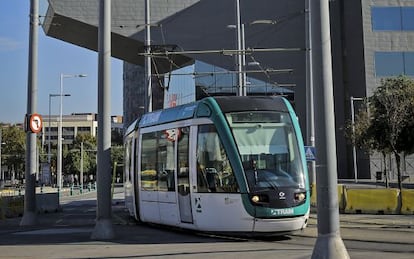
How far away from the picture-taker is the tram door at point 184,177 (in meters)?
13.8

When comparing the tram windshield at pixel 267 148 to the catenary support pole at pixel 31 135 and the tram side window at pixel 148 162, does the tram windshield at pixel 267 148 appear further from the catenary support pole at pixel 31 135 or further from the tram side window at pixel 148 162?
the catenary support pole at pixel 31 135

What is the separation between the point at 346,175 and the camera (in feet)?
214

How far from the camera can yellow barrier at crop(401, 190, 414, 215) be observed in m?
20.5

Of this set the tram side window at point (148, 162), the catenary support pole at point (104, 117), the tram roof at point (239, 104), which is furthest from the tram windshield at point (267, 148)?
the tram side window at point (148, 162)

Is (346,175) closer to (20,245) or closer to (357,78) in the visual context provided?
(357,78)

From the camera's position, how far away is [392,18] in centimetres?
6269

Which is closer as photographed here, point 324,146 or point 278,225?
point 324,146

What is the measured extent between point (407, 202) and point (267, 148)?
1018 cm

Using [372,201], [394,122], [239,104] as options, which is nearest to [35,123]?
[239,104]

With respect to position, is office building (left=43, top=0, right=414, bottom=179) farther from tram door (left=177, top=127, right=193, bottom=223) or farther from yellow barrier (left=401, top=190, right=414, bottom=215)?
tram door (left=177, top=127, right=193, bottom=223)

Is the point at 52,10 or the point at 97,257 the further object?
the point at 52,10

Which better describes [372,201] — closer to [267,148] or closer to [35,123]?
[267,148]

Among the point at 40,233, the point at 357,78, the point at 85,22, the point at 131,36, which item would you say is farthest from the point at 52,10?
the point at 40,233

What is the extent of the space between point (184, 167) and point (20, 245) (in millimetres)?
4320
